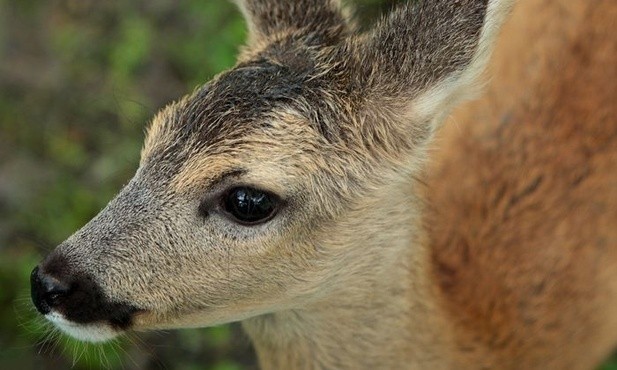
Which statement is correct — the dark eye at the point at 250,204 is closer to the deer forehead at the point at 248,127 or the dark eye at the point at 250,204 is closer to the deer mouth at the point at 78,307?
the deer forehead at the point at 248,127

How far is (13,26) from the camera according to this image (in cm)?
592

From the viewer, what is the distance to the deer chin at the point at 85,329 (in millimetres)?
2869

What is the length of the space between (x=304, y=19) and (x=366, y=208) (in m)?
0.84

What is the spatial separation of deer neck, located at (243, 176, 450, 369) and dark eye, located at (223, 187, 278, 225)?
0.88 feet

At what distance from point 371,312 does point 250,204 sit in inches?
25.8

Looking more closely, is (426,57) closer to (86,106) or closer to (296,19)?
(296,19)

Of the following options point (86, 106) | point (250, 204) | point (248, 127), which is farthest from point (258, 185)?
point (86, 106)

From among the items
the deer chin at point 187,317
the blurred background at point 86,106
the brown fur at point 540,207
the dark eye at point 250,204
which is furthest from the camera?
the blurred background at point 86,106

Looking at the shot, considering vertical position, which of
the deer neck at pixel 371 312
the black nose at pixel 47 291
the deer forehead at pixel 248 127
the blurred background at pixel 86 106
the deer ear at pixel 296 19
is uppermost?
the blurred background at pixel 86 106

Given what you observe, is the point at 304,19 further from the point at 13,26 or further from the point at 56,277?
the point at 13,26

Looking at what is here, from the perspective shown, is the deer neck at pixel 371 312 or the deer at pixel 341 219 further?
the deer neck at pixel 371 312

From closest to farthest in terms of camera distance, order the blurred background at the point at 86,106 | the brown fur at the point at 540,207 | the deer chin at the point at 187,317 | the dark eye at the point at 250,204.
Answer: the dark eye at the point at 250,204 < the deer chin at the point at 187,317 < the brown fur at the point at 540,207 < the blurred background at the point at 86,106

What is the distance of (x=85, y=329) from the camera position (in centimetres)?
288

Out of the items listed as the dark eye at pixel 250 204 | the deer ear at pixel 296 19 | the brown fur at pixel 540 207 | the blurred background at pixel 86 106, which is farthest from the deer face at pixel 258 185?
the blurred background at pixel 86 106
